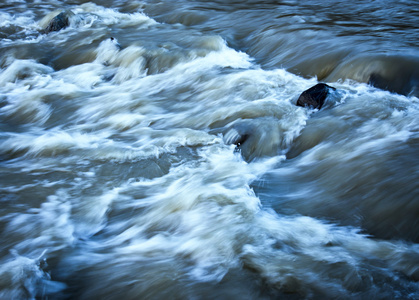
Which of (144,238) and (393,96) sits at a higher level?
(393,96)

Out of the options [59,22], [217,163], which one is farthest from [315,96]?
[59,22]

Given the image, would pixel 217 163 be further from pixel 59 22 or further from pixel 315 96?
pixel 59 22

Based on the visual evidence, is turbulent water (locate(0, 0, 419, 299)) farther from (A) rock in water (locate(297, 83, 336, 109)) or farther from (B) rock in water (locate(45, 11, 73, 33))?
(B) rock in water (locate(45, 11, 73, 33))

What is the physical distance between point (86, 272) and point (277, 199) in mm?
1449

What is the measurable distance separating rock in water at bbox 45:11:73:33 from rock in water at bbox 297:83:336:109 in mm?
5376

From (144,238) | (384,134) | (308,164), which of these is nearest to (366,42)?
(384,134)

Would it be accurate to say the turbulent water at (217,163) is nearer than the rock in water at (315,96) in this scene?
Yes

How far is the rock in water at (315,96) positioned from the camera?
463 centimetres

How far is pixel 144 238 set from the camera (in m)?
3.14

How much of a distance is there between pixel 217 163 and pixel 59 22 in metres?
5.74

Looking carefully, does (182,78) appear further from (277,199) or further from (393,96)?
(277,199)

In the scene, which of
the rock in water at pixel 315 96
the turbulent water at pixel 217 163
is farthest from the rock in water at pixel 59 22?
the rock in water at pixel 315 96

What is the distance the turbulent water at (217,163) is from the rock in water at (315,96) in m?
0.08

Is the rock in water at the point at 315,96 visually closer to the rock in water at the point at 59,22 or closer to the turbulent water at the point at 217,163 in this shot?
the turbulent water at the point at 217,163
